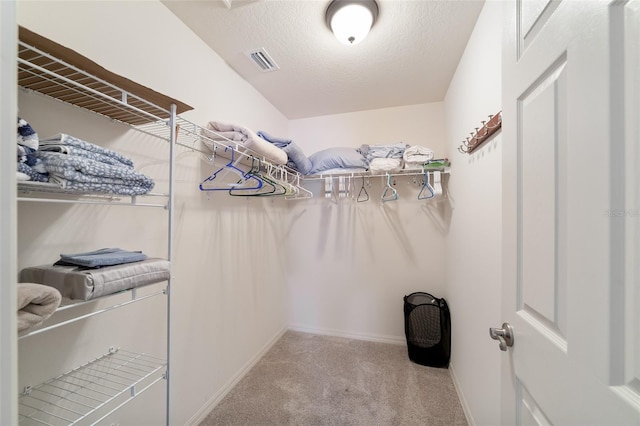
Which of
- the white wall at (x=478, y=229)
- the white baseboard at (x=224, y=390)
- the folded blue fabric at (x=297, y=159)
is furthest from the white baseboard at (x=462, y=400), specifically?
the folded blue fabric at (x=297, y=159)

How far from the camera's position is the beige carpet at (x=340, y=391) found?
1546 mm

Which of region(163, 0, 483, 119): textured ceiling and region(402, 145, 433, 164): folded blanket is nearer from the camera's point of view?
region(163, 0, 483, 119): textured ceiling

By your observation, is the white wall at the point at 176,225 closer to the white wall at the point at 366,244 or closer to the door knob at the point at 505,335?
the white wall at the point at 366,244

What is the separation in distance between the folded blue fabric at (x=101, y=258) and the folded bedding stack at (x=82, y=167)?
227 millimetres

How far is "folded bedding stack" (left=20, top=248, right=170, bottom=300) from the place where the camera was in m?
0.70

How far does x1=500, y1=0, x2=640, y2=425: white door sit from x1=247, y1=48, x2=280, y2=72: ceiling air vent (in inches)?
58.3

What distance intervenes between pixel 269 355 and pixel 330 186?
5.78 ft

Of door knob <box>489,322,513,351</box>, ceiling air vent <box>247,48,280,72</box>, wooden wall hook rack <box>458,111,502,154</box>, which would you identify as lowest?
door knob <box>489,322,513,351</box>

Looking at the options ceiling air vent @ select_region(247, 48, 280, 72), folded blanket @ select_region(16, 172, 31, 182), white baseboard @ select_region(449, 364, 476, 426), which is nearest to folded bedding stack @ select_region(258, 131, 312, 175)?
ceiling air vent @ select_region(247, 48, 280, 72)

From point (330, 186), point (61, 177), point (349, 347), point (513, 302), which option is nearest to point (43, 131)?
point (61, 177)

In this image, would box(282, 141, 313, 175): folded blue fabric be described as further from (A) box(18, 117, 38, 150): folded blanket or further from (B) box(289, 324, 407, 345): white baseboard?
(B) box(289, 324, 407, 345): white baseboard

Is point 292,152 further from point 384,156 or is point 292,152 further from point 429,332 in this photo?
point 429,332

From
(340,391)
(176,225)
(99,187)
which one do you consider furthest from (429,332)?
(99,187)

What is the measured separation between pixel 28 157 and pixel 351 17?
1.50 meters
